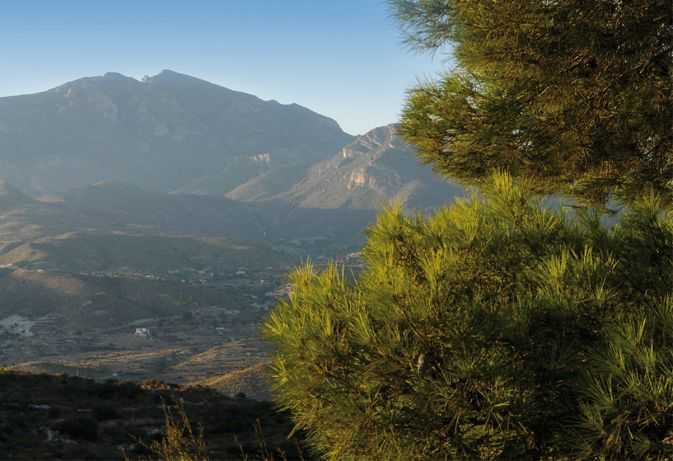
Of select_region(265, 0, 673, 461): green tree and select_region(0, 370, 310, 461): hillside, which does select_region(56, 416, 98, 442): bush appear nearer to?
select_region(0, 370, 310, 461): hillside

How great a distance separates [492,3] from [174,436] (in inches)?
198

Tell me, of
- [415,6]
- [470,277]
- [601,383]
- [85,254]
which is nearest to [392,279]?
[470,277]

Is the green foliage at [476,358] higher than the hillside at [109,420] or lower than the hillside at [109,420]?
higher

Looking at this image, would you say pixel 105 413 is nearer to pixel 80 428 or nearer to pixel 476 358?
pixel 80 428

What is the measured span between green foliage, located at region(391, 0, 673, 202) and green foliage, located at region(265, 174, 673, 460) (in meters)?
2.83

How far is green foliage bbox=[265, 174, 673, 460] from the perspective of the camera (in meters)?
2.86

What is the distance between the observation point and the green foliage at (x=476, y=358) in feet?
9.38

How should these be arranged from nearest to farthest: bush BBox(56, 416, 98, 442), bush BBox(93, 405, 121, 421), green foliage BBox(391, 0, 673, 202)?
green foliage BBox(391, 0, 673, 202) → bush BBox(56, 416, 98, 442) → bush BBox(93, 405, 121, 421)

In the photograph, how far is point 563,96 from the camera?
19.5 feet

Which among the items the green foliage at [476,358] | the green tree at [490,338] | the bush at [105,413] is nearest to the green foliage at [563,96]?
the green tree at [490,338]

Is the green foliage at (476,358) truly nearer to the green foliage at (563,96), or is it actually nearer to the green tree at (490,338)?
the green tree at (490,338)

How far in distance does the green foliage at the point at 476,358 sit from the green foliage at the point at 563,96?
9.28 feet

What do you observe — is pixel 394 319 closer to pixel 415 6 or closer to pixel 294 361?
pixel 294 361

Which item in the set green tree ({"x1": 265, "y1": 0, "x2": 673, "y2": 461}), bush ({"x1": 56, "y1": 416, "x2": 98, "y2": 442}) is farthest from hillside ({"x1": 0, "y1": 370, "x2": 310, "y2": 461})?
green tree ({"x1": 265, "y1": 0, "x2": 673, "y2": 461})
